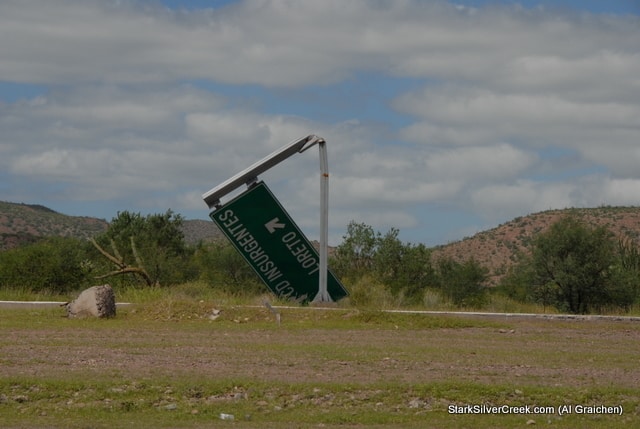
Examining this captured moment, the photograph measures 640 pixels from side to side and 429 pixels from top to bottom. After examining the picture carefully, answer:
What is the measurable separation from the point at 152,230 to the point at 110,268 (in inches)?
441

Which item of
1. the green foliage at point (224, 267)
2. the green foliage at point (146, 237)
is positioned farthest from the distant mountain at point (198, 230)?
the green foliage at point (224, 267)

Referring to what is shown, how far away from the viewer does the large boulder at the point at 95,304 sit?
22.1 metres

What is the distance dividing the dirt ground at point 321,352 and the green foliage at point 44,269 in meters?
12.7

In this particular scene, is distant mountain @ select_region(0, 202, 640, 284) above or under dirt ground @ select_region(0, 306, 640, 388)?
above

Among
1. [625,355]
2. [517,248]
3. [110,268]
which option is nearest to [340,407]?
[625,355]

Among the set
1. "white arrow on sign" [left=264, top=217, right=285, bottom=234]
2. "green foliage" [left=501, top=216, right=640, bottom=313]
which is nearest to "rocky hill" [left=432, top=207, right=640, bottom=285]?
"green foliage" [left=501, top=216, right=640, bottom=313]

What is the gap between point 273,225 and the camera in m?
26.0

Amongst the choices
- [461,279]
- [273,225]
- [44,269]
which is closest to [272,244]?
[273,225]

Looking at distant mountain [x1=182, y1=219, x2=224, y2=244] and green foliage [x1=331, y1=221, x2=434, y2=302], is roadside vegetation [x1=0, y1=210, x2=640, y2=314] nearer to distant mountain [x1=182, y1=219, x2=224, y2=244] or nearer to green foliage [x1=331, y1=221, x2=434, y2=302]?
green foliage [x1=331, y1=221, x2=434, y2=302]

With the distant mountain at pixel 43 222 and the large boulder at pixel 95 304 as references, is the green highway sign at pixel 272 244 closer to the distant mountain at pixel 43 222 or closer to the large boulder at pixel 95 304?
the large boulder at pixel 95 304

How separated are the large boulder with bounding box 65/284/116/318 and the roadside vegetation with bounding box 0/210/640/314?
4193mm

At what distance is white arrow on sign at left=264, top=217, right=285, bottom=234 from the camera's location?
26.0m

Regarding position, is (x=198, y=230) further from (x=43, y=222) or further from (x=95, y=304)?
(x=95, y=304)

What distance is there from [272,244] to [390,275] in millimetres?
15298
